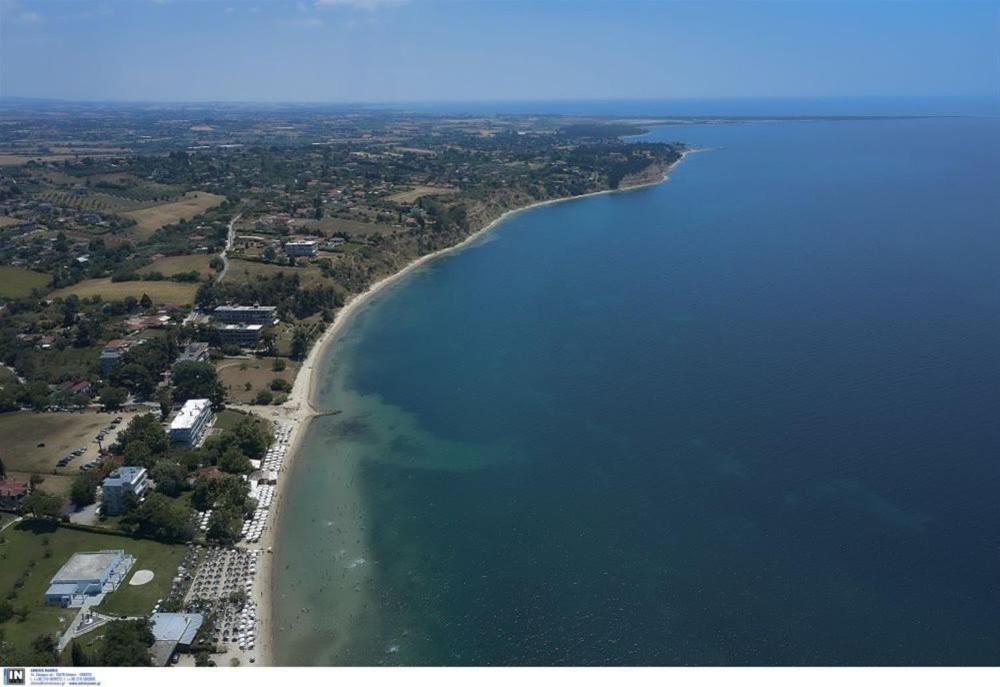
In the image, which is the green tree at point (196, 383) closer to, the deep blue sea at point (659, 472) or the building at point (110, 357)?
the building at point (110, 357)

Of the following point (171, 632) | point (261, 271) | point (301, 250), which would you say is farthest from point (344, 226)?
point (171, 632)

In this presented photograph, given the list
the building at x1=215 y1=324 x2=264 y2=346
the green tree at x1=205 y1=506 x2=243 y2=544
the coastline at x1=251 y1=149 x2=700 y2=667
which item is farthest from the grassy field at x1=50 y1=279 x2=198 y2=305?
the green tree at x1=205 y1=506 x2=243 y2=544

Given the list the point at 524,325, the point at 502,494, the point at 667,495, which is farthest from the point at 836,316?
the point at 502,494

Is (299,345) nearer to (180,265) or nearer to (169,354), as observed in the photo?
(169,354)

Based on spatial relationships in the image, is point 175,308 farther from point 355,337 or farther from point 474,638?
point 474,638

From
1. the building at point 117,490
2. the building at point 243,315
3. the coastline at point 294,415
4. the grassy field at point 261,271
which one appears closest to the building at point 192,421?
the coastline at point 294,415

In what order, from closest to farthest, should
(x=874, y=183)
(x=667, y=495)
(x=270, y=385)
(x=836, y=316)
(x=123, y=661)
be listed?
(x=123, y=661), (x=667, y=495), (x=270, y=385), (x=836, y=316), (x=874, y=183)
